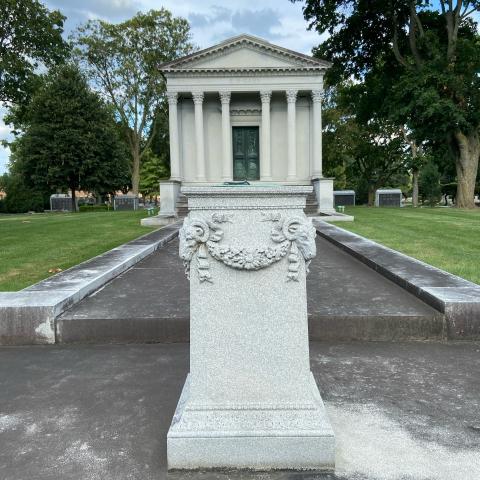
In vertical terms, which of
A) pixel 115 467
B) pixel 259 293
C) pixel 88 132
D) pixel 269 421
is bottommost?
pixel 115 467

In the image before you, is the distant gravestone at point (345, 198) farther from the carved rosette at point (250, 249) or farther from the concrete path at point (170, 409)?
the carved rosette at point (250, 249)

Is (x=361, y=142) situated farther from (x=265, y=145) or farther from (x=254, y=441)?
(x=254, y=441)

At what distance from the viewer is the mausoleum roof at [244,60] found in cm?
2577

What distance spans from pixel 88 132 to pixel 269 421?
1593 inches

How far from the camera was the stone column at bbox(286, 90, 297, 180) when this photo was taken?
26.7 meters

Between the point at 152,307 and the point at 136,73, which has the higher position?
the point at 136,73

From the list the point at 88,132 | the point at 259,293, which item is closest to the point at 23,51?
the point at 88,132

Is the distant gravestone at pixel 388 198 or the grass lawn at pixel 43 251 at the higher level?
the distant gravestone at pixel 388 198

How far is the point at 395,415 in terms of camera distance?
3033 mm

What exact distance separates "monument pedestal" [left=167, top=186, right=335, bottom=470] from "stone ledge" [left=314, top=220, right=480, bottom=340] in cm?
261

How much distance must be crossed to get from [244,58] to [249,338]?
26320mm

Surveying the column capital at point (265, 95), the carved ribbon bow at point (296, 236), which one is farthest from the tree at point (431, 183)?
the carved ribbon bow at point (296, 236)

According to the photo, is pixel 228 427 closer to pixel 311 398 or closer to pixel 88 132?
pixel 311 398

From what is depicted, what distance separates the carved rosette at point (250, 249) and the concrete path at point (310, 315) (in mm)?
2238
